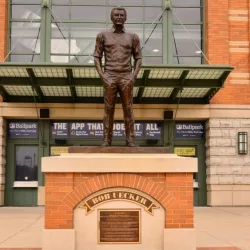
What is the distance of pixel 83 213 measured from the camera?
8391 millimetres

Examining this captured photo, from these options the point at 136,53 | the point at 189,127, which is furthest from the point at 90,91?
the point at 136,53

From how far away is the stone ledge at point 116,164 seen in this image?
27.2 ft

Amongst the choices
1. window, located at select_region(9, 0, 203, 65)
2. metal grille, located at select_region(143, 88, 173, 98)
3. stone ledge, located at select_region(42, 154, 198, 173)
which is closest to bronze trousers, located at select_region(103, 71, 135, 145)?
stone ledge, located at select_region(42, 154, 198, 173)

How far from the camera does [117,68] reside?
8.93m

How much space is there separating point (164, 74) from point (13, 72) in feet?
17.2

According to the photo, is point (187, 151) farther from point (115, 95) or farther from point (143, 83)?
point (115, 95)

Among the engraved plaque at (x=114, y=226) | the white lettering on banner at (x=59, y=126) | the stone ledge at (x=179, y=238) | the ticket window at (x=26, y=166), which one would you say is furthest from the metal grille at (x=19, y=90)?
the stone ledge at (x=179, y=238)

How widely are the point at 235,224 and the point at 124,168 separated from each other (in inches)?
230

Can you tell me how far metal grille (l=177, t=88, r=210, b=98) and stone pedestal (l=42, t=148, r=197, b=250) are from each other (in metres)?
9.96

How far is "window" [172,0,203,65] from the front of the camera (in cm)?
1930

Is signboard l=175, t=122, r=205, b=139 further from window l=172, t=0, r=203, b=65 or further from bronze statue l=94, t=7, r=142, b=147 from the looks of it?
→ bronze statue l=94, t=7, r=142, b=147

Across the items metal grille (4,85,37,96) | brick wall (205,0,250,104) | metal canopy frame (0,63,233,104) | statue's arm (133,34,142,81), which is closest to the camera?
statue's arm (133,34,142,81)

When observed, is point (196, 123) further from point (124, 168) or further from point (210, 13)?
point (124, 168)

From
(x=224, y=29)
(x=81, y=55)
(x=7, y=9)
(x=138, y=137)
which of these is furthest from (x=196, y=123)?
(x=7, y=9)
